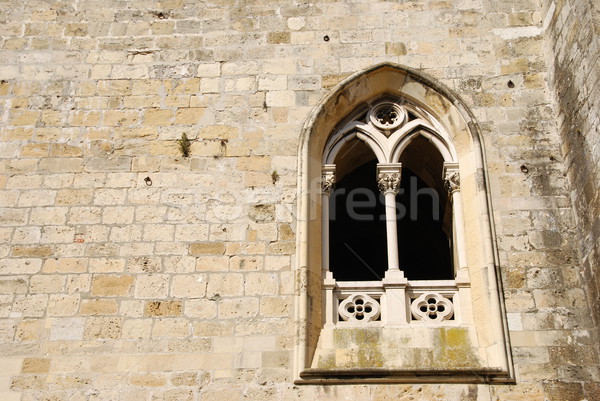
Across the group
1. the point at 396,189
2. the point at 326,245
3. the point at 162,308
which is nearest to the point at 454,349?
the point at 326,245

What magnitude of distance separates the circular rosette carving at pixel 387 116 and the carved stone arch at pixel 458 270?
0.34ft

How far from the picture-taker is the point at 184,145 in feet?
23.5

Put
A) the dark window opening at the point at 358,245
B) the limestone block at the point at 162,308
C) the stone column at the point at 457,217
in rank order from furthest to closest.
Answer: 1. the dark window opening at the point at 358,245
2. the stone column at the point at 457,217
3. the limestone block at the point at 162,308

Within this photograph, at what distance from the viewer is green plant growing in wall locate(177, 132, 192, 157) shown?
717 cm

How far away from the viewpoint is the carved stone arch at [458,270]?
19.8 feet

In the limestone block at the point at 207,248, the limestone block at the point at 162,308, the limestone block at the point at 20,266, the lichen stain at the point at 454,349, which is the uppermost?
the limestone block at the point at 207,248

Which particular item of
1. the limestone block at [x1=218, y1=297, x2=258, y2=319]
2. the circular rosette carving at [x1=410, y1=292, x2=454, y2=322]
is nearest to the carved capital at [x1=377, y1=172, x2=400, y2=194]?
the circular rosette carving at [x1=410, y1=292, x2=454, y2=322]

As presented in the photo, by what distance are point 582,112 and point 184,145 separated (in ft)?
11.2

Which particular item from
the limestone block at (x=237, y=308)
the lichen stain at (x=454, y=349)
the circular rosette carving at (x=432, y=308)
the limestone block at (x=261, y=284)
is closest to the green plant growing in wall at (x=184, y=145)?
the limestone block at (x=261, y=284)

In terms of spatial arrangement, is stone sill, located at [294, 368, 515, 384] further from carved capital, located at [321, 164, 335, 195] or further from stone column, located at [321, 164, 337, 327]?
carved capital, located at [321, 164, 335, 195]

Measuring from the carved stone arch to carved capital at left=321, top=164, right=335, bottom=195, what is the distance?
0.08 meters

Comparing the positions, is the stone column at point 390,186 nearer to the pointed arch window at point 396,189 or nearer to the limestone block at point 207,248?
the pointed arch window at point 396,189

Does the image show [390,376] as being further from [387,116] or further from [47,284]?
[47,284]

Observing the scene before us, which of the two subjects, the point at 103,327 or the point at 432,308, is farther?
the point at 432,308
